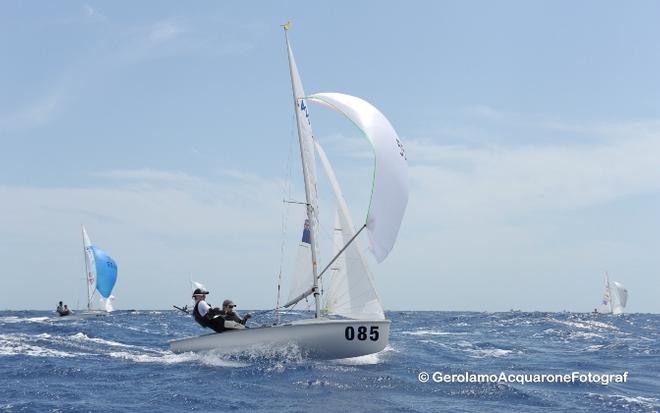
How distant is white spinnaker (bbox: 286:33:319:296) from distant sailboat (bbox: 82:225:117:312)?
38.9m

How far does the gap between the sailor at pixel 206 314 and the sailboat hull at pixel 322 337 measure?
100 centimetres

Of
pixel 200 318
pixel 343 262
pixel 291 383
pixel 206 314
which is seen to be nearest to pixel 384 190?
pixel 343 262

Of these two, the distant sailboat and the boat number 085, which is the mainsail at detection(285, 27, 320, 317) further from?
the distant sailboat

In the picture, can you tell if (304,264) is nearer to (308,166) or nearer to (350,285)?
(350,285)

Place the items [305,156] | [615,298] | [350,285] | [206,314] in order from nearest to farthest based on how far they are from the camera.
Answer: [350,285], [206,314], [305,156], [615,298]

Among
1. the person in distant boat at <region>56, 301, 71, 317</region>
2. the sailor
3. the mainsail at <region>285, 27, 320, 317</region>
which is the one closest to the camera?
the sailor

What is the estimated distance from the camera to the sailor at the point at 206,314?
53.7ft

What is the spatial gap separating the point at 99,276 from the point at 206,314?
3838 cm

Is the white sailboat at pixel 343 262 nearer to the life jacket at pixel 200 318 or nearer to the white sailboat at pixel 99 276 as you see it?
the life jacket at pixel 200 318

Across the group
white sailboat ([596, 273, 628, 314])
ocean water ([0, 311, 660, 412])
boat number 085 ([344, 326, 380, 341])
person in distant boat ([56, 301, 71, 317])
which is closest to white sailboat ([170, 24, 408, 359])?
boat number 085 ([344, 326, 380, 341])

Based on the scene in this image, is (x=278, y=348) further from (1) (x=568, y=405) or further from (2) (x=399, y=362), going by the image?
(1) (x=568, y=405)

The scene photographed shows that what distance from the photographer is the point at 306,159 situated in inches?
671

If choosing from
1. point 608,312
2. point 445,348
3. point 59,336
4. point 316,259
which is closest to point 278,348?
point 316,259

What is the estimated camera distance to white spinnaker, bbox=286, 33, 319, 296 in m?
16.8
